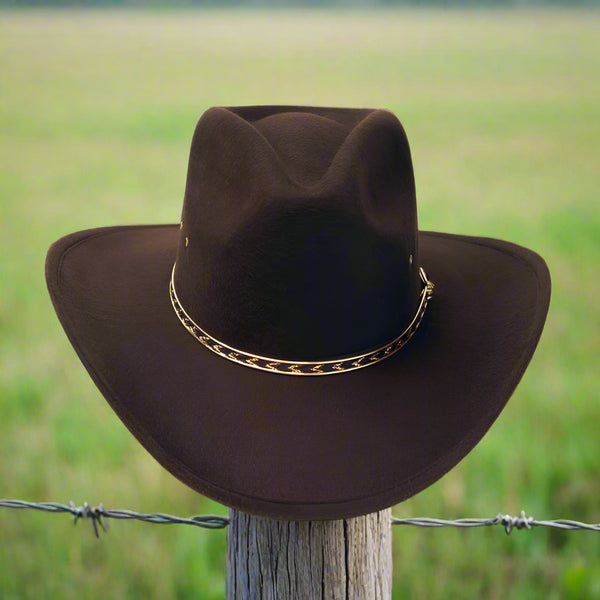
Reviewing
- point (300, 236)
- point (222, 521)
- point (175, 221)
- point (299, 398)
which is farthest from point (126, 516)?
point (175, 221)

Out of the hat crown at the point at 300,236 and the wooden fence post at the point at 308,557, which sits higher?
the hat crown at the point at 300,236

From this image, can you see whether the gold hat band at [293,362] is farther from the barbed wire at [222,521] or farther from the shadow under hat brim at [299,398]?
the barbed wire at [222,521]

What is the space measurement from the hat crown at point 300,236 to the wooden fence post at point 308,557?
0.35 meters

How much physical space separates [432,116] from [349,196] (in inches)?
339

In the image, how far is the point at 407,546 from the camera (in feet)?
10.3

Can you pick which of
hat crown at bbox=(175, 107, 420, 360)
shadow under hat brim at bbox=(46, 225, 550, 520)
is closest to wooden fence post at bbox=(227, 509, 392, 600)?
shadow under hat brim at bbox=(46, 225, 550, 520)

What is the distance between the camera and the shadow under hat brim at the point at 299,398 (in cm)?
111

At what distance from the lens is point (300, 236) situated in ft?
3.91

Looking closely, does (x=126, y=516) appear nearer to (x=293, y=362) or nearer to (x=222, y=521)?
(x=222, y=521)

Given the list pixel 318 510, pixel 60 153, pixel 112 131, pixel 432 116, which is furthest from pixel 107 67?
pixel 318 510

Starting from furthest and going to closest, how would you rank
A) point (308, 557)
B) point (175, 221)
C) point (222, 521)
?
point (175, 221) < point (222, 521) < point (308, 557)

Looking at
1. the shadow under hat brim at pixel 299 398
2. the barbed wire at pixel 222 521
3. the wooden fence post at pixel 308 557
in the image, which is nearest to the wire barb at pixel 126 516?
the barbed wire at pixel 222 521

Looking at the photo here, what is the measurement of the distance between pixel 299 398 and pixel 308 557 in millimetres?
340

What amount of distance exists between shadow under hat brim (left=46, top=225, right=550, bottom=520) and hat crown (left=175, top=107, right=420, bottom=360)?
0.27ft
